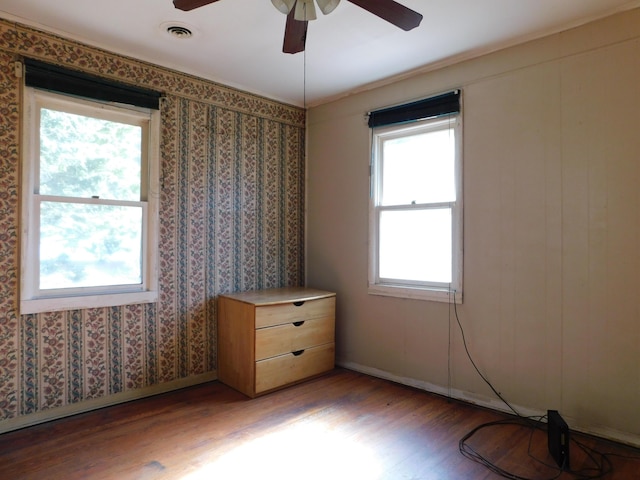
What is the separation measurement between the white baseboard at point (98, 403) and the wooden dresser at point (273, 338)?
0.24 meters

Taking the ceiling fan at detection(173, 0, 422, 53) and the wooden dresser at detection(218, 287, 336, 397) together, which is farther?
the wooden dresser at detection(218, 287, 336, 397)

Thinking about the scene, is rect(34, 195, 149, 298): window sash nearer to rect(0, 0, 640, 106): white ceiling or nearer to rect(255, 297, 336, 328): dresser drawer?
rect(255, 297, 336, 328): dresser drawer

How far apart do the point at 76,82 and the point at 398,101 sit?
90.6 inches

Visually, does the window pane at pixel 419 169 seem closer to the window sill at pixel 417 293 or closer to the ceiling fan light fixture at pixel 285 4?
the window sill at pixel 417 293

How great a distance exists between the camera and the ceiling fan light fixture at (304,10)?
1717 millimetres

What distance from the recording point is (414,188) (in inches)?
125

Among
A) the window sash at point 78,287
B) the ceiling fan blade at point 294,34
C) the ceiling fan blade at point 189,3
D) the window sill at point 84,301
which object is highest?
the ceiling fan blade at point 189,3

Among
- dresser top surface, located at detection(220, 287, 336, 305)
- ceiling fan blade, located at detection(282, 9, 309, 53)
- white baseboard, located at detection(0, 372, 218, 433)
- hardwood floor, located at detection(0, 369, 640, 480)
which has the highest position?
ceiling fan blade, located at detection(282, 9, 309, 53)

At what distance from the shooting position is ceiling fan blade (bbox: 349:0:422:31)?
1.75 metres

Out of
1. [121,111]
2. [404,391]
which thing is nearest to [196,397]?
[404,391]

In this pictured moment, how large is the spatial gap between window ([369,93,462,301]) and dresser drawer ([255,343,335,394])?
27.2 inches

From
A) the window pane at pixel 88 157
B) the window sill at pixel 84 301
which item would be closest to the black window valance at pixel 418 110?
the window pane at pixel 88 157

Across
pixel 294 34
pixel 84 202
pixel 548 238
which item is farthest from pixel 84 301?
pixel 548 238

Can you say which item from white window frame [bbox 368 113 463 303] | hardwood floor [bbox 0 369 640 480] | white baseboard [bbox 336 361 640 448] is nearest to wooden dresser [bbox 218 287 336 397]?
hardwood floor [bbox 0 369 640 480]
